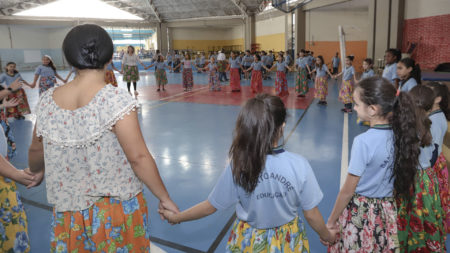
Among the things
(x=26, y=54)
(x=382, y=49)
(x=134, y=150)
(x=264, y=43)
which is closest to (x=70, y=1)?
(x=26, y=54)

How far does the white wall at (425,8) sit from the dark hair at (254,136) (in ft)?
35.9

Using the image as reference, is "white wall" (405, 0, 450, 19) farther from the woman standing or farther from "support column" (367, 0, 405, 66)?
the woman standing

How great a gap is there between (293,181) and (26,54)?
95.5ft

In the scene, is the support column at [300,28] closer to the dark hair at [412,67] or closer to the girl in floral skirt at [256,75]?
the girl in floral skirt at [256,75]

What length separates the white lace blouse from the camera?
4.10 feet

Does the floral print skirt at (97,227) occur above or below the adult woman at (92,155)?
below

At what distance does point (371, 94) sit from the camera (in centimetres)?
165

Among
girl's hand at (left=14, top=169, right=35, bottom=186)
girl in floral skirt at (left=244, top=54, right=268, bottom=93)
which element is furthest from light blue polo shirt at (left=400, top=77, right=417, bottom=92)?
girl in floral skirt at (left=244, top=54, right=268, bottom=93)

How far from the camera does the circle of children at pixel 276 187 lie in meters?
1.27

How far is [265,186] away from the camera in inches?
50.9

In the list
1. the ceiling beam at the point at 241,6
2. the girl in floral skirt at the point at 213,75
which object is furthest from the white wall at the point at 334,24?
the girl in floral skirt at the point at 213,75

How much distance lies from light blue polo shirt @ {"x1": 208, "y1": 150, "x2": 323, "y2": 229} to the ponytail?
0.56 meters

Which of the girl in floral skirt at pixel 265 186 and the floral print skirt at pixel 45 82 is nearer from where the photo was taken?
the girl in floral skirt at pixel 265 186

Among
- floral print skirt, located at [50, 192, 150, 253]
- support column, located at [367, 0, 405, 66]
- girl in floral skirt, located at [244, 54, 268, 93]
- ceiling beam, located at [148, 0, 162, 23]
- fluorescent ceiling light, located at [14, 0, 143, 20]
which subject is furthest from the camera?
ceiling beam, located at [148, 0, 162, 23]
